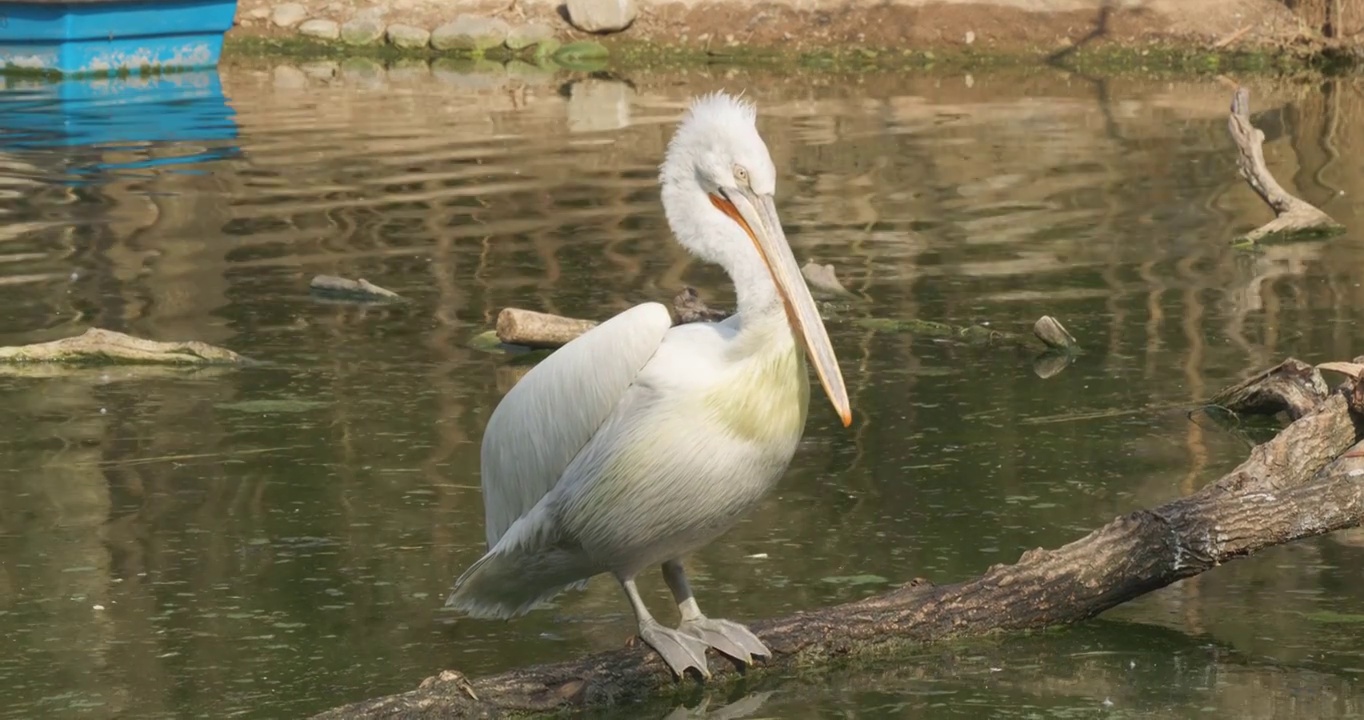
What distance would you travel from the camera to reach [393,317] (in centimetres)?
774

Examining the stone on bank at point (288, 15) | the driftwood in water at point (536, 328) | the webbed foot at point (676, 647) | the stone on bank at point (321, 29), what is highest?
the stone on bank at point (288, 15)

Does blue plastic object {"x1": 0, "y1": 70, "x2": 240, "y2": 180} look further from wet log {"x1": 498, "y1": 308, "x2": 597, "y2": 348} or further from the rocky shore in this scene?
wet log {"x1": 498, "y1": 308, "x2": 597, "y2": 348}

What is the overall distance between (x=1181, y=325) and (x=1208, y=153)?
5.42 metres

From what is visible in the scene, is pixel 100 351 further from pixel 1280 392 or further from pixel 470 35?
pixel 470 35

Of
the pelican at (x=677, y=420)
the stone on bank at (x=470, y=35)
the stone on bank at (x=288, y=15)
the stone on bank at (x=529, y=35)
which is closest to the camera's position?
the pelican at (x=677, y=420)

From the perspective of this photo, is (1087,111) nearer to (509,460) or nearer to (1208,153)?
(1208,153)

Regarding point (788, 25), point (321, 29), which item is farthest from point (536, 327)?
point (321, 29)

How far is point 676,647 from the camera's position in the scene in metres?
3.79

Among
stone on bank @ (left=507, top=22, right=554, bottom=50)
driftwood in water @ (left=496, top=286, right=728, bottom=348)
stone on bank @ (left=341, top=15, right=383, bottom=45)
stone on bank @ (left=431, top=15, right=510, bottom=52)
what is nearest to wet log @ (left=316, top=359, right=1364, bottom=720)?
driftwood in water @ (left=496, top=286, right=728, bottom=348)

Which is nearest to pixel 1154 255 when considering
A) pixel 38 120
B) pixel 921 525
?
pixel 921 525

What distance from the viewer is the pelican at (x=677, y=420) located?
12.0 ft

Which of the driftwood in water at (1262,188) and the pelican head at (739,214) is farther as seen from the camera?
the driftwood in water at (1262,188)

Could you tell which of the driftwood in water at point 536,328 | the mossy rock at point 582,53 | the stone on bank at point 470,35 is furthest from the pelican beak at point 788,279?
the stone on bank at point 470,35

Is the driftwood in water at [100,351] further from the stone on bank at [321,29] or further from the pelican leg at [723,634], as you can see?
the stone on bank at [321,29]
